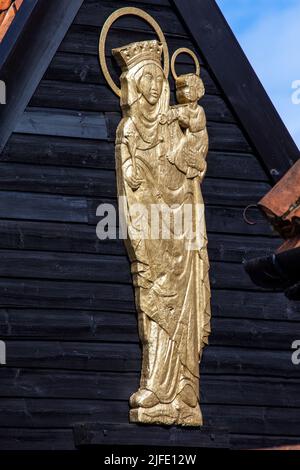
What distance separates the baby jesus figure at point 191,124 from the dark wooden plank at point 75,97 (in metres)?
0.57

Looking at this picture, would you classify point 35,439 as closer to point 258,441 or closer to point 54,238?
point 54,238

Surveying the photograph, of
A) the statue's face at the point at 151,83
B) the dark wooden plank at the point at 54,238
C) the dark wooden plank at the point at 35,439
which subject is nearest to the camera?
the dark wooden plank at the point at 35,439

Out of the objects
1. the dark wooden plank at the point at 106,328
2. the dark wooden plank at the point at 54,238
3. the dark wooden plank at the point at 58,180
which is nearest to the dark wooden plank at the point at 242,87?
the dark wooden plank at the point at 106,328

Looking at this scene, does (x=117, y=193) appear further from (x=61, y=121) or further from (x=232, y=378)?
(x=232, y=378)

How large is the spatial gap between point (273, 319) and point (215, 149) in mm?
1548

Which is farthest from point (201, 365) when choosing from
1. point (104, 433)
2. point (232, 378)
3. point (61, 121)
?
point (61, 121)

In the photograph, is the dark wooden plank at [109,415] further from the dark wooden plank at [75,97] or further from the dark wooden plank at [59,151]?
the dark wooden plank at [75,97]

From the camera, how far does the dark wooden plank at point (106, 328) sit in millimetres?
13320

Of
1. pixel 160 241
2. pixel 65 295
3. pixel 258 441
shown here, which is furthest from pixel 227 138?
pixel 258 441

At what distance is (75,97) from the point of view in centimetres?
1388

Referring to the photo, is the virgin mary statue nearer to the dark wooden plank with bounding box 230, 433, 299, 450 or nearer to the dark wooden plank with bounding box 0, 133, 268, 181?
the dark wooden plank with bounding box 0, 133, 268, 181

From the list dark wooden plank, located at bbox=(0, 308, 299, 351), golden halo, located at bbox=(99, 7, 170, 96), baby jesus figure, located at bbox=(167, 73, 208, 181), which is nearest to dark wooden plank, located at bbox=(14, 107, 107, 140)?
golden halo, located at bbox=(99, 7, 170, 96)

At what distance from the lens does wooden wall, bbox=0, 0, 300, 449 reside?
13.3 m

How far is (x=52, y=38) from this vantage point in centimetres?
1379
